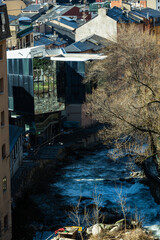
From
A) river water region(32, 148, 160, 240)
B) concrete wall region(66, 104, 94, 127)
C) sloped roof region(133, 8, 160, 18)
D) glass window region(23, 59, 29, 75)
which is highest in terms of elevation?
sloped roof region(133, 8, 160, 18)

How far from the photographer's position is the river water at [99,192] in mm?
49969

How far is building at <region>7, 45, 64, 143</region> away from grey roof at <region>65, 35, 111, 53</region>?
51.8 feet

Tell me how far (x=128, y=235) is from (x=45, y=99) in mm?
27914

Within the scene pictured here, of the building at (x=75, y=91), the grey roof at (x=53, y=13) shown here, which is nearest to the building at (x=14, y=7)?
the grey roof at (x=53, y=13)

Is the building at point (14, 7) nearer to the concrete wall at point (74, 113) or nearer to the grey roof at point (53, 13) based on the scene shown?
the grey roof at point (53, 13)

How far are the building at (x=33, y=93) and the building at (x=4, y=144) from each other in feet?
71.0

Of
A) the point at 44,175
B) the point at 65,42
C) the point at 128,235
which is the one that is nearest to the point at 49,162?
the point at 44,175

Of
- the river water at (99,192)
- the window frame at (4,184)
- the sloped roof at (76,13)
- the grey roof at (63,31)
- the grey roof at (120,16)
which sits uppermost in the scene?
the grey roof at (120,16)

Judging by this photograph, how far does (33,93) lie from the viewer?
66312 millimetres

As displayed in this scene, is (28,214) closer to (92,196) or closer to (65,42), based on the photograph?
(92,196)

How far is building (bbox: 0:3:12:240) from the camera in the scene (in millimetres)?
42750

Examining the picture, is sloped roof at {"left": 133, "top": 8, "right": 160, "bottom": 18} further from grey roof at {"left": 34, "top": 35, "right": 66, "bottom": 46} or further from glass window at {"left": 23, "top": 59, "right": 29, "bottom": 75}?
glass window at {"left": 23, "top": 59, "right": 29, "bottom": 75}

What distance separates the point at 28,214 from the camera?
5059 cm

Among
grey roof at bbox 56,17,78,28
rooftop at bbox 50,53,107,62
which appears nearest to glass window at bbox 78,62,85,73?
rooftop at bbox 50,53,107,62
